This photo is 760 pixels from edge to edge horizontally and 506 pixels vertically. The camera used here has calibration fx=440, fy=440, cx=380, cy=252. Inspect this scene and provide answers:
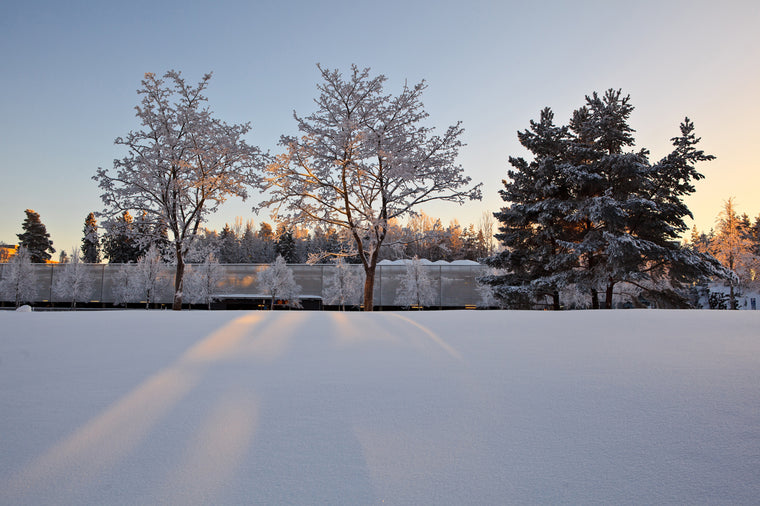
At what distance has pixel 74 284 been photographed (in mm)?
36938

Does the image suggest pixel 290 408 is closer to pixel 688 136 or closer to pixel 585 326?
pixel 585 326

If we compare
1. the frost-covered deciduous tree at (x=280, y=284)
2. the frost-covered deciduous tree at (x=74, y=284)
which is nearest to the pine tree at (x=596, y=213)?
the frost-covered deciduous tree at (x=280, y=284)

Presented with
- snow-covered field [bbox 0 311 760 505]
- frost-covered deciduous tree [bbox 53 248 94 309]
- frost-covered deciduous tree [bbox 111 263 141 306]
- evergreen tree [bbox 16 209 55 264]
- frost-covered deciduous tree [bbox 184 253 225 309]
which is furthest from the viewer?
evergreen tree [bbox 16 209 55 264]

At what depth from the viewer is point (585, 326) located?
5.60m

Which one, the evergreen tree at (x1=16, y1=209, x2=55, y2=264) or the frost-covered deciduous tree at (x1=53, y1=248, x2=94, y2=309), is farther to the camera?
the evergreen tree at (x1=16, y1=209, x2=55, y2=264)

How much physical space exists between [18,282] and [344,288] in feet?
89.5

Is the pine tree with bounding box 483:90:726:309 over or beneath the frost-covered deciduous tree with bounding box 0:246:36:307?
over

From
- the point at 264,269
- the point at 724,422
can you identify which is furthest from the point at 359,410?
the point at 264,269

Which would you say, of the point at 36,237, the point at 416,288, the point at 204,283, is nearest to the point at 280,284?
the point at 204,283

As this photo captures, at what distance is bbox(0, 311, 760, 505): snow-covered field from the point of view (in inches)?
85.6

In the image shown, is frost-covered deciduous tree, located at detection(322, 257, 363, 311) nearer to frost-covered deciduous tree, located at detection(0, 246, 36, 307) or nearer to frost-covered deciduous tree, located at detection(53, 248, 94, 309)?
frost-covered deciduous tree, located at detection(53, 248, 94, 309)

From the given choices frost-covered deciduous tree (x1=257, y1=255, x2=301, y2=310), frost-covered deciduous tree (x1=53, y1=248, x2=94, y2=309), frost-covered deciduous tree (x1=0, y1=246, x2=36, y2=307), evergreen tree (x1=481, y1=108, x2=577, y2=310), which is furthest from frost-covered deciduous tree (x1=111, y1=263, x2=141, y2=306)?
evergreen tree (x1=481, y1=108, x2=577, y2=310)

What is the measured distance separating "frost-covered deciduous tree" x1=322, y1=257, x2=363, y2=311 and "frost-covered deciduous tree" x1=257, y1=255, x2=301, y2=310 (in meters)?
2.44

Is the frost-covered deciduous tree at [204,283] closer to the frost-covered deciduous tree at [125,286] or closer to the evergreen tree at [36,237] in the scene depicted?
the frost-covered deciduous tree at [125,286]
